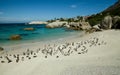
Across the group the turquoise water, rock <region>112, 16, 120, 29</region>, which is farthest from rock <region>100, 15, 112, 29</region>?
the turquoise water

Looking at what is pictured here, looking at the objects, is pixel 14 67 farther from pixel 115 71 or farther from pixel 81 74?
pixel 115 71

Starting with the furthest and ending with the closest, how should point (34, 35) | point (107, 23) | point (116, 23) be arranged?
point (107, 23) → point (116, 23) → point (34, 35)

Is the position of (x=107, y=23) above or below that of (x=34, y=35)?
above

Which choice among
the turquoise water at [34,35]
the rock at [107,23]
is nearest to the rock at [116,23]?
the rock at [107,23]

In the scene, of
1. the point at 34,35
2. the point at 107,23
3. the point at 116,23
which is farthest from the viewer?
the point at 107,23

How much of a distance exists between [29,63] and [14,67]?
969mm

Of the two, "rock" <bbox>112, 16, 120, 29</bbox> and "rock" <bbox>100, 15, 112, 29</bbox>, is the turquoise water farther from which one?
"rock" <bbox>112, 16, 120, 29</bbox>

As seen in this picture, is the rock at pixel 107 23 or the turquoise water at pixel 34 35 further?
the rock at pixel 107 23

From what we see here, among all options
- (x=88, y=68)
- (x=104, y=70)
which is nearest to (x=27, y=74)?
(x=88, y=68)

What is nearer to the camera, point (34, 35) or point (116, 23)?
point (34, 35)

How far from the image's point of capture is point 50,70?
28.3 ft

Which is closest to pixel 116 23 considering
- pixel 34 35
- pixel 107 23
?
pixel 107 23

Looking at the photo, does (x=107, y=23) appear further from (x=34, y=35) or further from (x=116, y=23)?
(x=34, y=35)

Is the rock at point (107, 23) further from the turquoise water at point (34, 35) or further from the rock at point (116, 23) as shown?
the turquoise water at point (34, 35)
